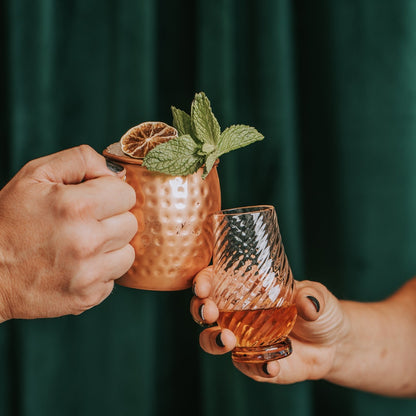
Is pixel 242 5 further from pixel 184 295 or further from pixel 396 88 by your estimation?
pixel 184 295

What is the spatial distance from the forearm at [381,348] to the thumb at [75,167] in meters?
0.51

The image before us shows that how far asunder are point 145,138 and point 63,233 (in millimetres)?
166

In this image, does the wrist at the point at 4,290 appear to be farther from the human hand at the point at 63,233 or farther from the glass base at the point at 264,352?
the glass base at the point at 264,352

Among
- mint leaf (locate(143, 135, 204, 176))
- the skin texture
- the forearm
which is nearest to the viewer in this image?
mint leaf (locate(143, 135, 204, 176))

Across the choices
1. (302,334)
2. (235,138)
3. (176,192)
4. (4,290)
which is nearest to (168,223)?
(176,192)

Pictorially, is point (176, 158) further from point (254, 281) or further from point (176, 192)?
point (254, 281)

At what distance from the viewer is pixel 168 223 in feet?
2.17

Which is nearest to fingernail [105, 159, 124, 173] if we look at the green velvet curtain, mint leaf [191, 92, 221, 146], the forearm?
mint leaf [191, 92, 221, 146]

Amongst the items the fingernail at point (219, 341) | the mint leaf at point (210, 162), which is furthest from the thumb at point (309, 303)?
the mint leaf at point (210, 162)

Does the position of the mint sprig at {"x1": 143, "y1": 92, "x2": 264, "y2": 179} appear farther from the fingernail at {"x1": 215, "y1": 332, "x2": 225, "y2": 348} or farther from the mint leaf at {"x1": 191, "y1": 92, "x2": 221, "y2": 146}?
the fingernail at {"x1": 215, "y1": 332, "x2": 225, "y2": 348}

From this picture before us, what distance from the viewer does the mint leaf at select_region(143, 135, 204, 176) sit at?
24.6 inches

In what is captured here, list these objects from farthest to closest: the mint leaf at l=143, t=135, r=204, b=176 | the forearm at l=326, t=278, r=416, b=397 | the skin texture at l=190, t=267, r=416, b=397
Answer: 1. the forearm at l=326, t=278, r=416, b=397
2. the skin texture at l=190, t=267, r=416, b=397
3. the mint leaf at l=143, t=135, r=204, b=176

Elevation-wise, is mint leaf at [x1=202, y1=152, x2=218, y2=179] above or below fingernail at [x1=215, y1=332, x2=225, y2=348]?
above

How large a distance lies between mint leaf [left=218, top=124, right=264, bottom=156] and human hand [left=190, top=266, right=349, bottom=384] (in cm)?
17
